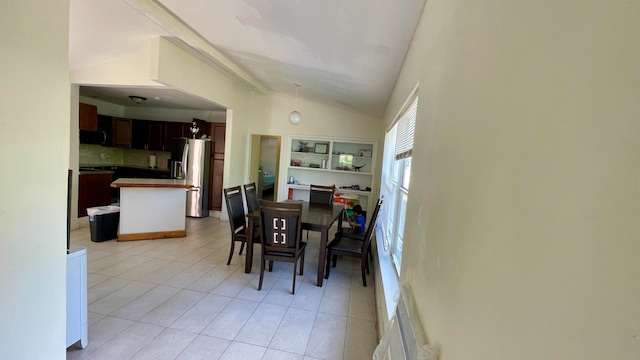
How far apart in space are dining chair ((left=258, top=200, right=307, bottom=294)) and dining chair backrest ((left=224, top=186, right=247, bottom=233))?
706 mm

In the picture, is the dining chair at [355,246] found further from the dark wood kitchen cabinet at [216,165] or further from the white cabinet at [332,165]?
the dark wood kitchen cabinet at [216,165]

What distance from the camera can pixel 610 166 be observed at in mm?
329

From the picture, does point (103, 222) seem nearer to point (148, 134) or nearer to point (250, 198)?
point (250, 198)

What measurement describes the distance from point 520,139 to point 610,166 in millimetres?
203

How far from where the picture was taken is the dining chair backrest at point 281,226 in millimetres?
2869

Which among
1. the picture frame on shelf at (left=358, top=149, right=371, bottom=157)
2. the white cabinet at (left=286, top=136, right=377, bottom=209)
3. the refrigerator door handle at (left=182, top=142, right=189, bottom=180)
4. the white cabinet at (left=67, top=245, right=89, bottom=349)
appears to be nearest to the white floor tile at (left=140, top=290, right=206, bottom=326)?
the white cabinet at (left=67, top=245, right=89, bottom=349)

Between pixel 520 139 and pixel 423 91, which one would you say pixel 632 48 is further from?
pixel 423 91

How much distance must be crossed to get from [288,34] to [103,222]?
3.76 metres

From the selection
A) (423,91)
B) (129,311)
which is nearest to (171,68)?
(129,311)

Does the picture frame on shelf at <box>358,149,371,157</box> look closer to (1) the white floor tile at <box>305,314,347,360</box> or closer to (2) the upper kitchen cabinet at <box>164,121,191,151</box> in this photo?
(2) the upper kitchen cabinet at <box>164,121,191,151</box>

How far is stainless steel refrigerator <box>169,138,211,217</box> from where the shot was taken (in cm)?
562

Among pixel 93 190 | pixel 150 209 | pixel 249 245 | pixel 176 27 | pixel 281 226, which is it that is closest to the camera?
pixel 281 226

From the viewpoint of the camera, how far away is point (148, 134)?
6324 mm

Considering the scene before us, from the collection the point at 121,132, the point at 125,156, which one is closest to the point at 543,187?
the point at 121,132
